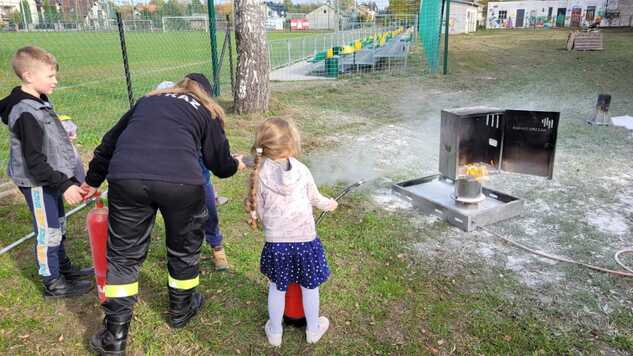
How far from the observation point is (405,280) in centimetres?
329

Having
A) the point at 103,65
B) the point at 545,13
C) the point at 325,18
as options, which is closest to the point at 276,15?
the point at 325,18

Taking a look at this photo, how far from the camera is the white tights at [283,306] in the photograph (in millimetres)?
2523

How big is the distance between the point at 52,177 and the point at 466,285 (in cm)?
272

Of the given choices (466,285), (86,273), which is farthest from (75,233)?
(466,285)

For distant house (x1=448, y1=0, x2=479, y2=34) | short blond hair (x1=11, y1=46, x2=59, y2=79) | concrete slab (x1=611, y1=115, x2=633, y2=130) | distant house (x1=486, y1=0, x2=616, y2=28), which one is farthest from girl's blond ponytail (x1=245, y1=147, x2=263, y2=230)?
distant house (x1=486, y1=0, x2=616, y2=28)

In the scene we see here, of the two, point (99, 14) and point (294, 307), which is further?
point (99, 14)

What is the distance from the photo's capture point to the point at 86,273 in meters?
3.32

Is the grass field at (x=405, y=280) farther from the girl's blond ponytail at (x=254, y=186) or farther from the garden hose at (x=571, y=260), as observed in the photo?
the girl's blond ponytail at (x=254, y=186)

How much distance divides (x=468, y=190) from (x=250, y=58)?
15.5 ft

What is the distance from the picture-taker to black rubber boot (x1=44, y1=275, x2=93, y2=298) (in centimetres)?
304

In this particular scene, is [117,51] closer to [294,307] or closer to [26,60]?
[26,60]

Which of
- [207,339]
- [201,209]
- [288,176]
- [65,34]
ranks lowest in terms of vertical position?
[207,339]

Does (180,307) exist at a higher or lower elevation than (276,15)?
lower

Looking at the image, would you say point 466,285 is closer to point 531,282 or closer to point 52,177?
point 531,282
